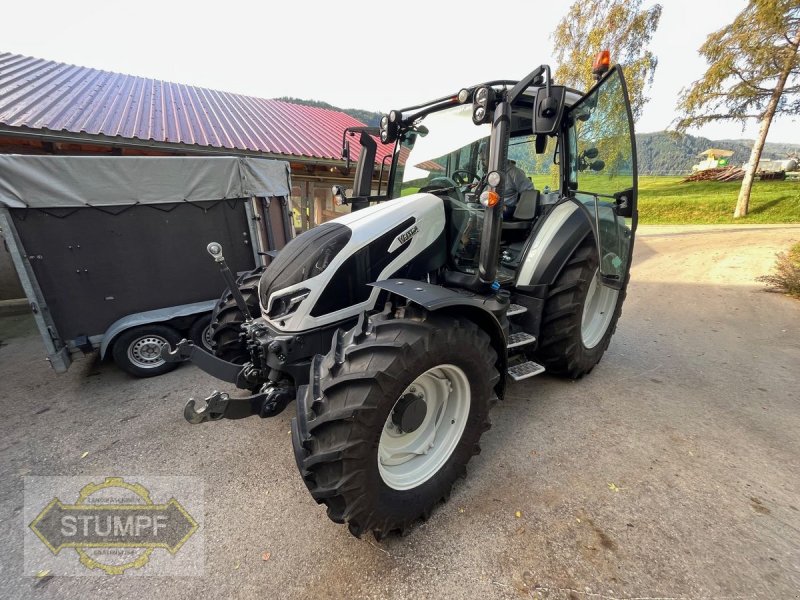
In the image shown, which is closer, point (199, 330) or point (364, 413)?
point (364, 413)

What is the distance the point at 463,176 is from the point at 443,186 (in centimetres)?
45

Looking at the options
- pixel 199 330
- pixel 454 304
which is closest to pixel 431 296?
pixel 454 304

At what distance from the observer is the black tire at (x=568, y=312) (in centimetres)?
283

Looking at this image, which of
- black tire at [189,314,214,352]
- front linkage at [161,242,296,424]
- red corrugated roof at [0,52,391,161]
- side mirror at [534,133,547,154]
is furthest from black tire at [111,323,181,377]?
side mirror at [534,133,547,154]

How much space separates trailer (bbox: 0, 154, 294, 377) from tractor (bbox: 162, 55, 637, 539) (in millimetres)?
1386

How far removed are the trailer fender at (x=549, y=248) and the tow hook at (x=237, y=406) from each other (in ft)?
6.38

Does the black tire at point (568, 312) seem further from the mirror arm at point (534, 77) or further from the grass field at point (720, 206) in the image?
the grass field at point (720, 206)

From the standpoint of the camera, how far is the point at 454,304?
5.82ft

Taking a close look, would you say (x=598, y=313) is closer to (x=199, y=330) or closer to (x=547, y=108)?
(x=547, y=108)

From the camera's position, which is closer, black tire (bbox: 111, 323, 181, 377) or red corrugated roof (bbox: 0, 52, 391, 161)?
black tire (bbox: 111, 323, 181, 377)

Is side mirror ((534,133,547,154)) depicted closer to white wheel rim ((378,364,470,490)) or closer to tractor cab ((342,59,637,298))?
tractor cab ((342,59,637,298))

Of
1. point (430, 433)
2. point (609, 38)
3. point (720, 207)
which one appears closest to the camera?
point (430, 433)

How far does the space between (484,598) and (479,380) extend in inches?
37.3

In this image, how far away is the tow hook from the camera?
1717 millimetres
